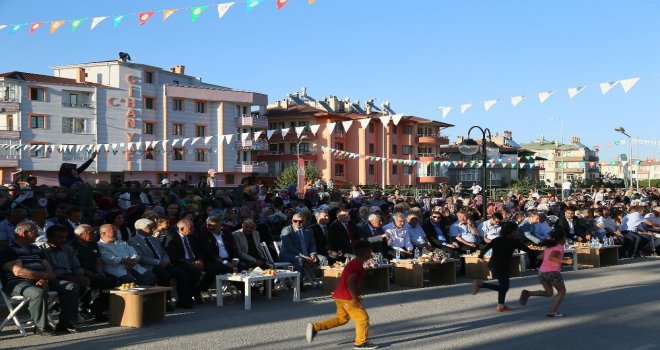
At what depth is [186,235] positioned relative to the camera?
40.8 ft

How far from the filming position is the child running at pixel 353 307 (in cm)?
816

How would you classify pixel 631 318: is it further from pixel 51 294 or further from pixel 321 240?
pixel 51 294

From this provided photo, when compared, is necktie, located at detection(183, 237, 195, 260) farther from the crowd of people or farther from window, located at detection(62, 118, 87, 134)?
window, located at detection(62, 118, 87, 134)

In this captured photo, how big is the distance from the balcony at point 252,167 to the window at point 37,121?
1848 cm

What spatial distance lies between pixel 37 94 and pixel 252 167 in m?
21.0

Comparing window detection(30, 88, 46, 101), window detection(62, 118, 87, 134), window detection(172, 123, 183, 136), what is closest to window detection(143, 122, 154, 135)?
window detection(172, 123, 183, 136)

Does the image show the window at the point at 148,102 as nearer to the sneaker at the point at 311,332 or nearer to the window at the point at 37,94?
the window at the point at 37,94

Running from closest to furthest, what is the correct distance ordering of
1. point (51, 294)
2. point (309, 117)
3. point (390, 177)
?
point (51, 294), point (309, 117), point (390, 177)

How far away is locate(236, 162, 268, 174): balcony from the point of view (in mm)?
72125

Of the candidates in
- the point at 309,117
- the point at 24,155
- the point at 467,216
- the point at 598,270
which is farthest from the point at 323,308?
the point at 309,117

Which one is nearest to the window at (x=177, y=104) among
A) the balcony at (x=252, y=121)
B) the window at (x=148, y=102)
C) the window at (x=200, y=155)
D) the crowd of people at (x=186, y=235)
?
the window at (x=148, y=102)

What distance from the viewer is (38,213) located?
11531 mm

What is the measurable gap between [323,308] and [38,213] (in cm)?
449

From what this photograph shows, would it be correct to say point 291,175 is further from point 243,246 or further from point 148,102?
point 243,246
